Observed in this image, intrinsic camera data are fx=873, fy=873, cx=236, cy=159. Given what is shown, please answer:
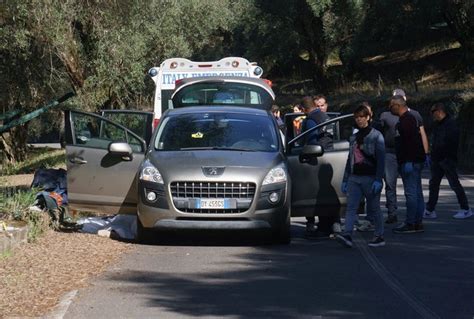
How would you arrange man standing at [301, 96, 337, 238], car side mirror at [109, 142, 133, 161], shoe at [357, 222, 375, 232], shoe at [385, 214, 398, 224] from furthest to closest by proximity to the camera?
1. shoe at [385, 214, 398, 224]
2. shoe at [357, 222, 375, 232]
3. man standing at [301, 96, 337, 238]
4. car side mirror at [109, 142, 133, 161]

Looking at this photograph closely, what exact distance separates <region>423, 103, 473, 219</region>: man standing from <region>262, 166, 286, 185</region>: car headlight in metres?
3.67

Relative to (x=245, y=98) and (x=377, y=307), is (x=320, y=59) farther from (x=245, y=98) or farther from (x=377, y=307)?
(x=377, y=307)

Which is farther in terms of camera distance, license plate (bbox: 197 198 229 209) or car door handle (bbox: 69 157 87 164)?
car door handle (bbox: 69 157 87 164)

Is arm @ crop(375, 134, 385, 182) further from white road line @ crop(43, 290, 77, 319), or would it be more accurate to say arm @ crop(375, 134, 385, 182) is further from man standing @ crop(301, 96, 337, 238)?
white road line @ crop(43, 290, 77, 319)

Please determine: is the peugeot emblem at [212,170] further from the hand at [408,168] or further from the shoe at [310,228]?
the hand at [408,168]

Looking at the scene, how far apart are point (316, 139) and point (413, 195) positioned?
1.54 meters

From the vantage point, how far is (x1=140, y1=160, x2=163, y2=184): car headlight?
35.1 feet

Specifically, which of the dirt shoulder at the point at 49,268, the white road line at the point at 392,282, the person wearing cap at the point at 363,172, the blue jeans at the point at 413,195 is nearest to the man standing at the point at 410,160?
the blue jeans at the point at 413,195

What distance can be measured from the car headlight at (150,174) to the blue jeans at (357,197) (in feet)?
7.67

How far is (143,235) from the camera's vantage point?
11172 millimetres

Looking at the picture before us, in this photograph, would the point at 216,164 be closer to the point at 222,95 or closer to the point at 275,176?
the point at 275,176

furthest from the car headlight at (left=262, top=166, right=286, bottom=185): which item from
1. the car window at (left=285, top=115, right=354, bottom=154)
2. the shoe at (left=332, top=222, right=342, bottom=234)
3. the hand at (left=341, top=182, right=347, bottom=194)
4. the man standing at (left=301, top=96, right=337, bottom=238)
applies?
the shoe at (left=332, top=222, right=342, bottom=234)

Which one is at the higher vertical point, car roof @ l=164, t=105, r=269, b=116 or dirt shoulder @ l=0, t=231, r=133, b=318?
car roof @ l=164, t=105, r=269, b=116

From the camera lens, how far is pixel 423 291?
8.26m
